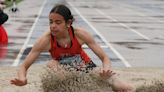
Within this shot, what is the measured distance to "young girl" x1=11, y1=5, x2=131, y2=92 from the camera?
5.72m

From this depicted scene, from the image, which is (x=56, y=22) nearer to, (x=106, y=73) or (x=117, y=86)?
(x=106, y=73)

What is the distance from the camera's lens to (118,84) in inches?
237

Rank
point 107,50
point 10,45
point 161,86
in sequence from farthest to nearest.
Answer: point 10,45 < point 107,50 < point 161,86

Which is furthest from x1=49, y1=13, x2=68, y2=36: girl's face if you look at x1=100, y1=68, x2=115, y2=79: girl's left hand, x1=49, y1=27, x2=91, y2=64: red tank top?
x1=100, y1=68, x2=115, y2=79: girl's left hand

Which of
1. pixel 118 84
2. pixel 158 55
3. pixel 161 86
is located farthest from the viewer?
pixel 158 55

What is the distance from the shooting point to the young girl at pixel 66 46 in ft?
18.8

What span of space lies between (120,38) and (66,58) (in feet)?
40.6

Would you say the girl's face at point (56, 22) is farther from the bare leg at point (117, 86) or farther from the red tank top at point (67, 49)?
the bare leg at point (117, 86)

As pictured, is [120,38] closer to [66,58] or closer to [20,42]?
[20,42]

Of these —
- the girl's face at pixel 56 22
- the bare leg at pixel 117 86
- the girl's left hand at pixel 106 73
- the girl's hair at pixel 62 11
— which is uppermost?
the girl's hair at pixel 62 11

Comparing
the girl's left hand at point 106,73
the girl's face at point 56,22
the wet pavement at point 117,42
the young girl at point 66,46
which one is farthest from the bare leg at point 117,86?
the wet pavement at point 117,42

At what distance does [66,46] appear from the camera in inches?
235

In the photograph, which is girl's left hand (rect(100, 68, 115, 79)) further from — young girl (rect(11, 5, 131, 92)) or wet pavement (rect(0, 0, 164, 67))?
wet pavement (rect(0, 0, 164, 67))

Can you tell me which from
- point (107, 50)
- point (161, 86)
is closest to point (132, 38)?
point (107, 50)
